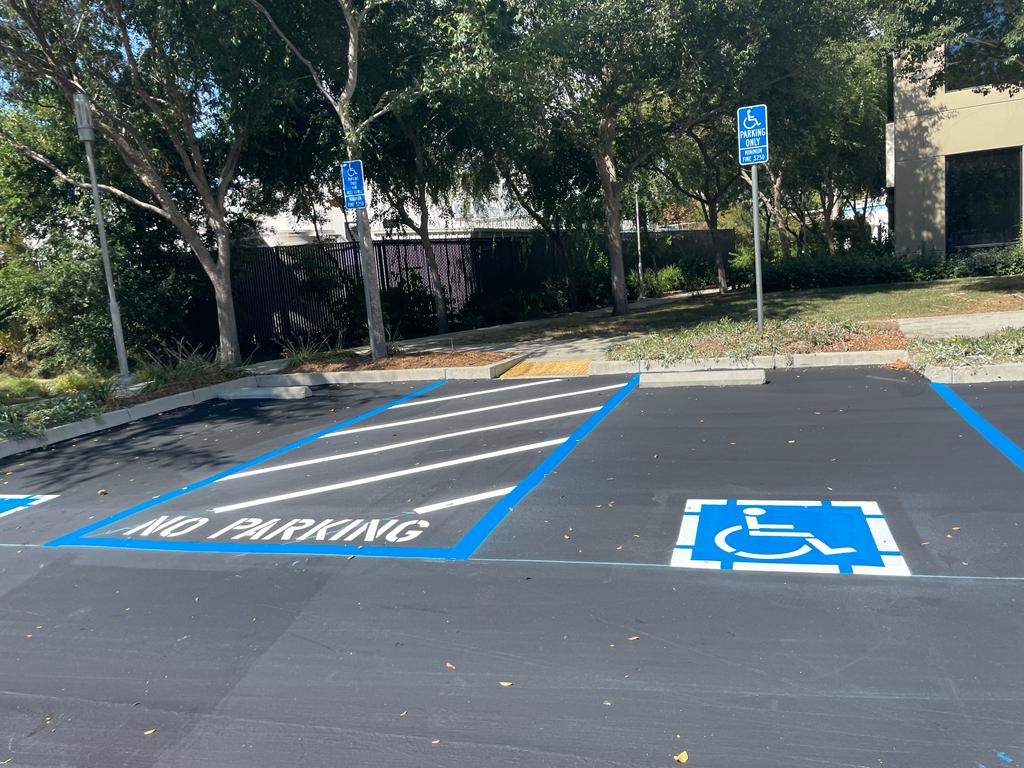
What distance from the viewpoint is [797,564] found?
192 inches

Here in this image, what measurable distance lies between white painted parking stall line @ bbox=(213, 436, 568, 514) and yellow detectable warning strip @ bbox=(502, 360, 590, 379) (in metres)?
4.20

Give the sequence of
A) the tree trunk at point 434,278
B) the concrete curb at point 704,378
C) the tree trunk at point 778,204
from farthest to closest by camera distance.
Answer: the tree trunk at point 778,204 < the tree trunk at point 434,278 < the concrete curb at point 704,378

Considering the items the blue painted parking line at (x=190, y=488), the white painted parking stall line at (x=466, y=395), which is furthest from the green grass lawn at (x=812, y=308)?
the blue painted parking line at (x=190, y=488)

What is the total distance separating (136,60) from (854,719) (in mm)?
14215

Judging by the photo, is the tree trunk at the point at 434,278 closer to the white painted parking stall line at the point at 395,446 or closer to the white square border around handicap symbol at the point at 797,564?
the white painted parking stall line at the point at 395,446

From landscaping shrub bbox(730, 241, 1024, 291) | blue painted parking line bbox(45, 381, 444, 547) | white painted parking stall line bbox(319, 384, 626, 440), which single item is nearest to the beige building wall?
landscaping shrub bbox(730, 241, 1024, 291)

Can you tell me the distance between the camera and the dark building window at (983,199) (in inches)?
875

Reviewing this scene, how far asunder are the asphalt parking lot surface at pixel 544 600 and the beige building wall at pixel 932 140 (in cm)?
1692

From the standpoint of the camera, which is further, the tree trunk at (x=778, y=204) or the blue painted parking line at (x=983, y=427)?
the tree trunk at (x=778, y=204)

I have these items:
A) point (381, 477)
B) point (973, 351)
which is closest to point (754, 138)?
point (973, 351)

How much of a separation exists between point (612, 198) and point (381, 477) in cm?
1459

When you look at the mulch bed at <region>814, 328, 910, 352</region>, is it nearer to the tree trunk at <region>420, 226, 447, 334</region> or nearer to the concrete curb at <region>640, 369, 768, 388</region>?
the concrete curb at <region>640, 369, 768, 388</region>

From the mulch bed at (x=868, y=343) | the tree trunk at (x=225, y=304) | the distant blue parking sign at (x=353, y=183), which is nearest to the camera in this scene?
the mulch bed at (x=868, y=343)

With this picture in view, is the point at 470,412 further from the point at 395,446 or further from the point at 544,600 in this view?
the point at 544,600
